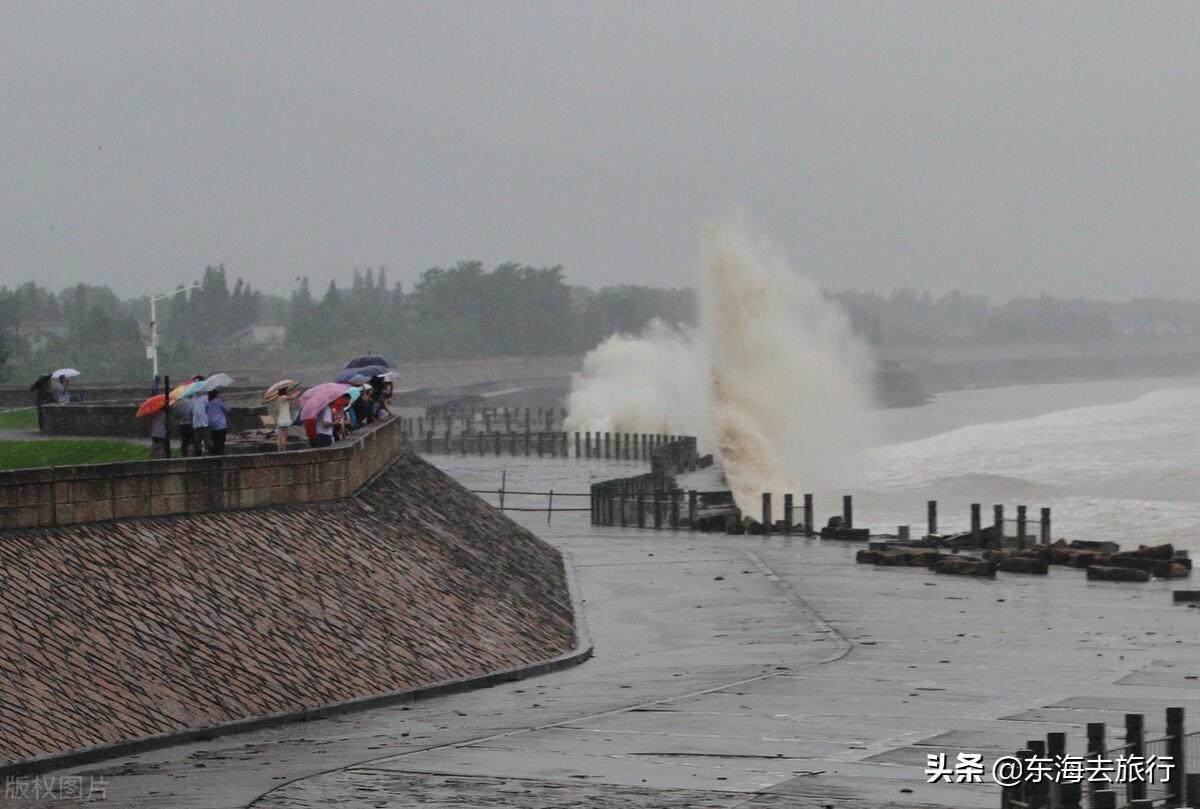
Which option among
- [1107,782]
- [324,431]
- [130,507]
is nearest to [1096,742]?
[1107,782]

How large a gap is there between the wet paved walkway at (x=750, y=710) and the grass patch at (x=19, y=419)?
13.2m

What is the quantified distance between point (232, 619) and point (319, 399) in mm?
9551

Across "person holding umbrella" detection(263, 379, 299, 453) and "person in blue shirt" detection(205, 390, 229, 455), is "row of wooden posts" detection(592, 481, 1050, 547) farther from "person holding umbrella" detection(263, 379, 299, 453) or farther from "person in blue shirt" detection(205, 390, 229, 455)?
"person in blue shirt" detection(205, 390, 229, 455)

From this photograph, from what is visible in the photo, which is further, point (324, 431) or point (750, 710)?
point (324, 431)

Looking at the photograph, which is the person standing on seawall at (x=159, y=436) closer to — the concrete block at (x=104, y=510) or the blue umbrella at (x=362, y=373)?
the concrete block at (x=104, y=510)

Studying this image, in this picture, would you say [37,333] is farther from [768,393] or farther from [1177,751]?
[1177,751]

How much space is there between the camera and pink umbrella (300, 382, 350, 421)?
94.2 ft

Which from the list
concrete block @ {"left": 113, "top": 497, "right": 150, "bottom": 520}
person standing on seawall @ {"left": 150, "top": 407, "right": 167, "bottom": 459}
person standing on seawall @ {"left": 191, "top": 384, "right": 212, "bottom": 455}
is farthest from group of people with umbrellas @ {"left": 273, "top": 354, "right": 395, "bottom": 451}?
concrete block @ {"left": 113, "top": 497, "right": 150, "bottom": 520}

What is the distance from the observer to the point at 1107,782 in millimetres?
12906

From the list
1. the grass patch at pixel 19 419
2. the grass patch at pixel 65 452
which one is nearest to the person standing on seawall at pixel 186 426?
the grass patch at pixel 65 452

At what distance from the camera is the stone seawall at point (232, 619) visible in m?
17.1

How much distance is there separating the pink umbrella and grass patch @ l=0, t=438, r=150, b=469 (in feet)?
7.67

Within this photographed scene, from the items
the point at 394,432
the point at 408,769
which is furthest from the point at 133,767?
the point at 394,432

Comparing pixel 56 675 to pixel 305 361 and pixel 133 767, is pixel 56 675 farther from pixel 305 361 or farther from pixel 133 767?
pixel 305 361
